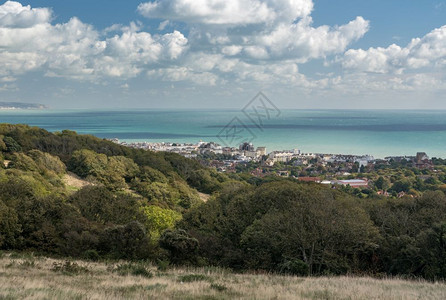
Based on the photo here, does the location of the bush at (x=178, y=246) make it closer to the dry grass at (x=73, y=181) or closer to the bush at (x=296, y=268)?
the bush at (x=296, y=268)

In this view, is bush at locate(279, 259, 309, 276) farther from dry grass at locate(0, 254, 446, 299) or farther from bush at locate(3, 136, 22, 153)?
bush at locate(3, 136, 22, 153)

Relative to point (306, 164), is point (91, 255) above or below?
above

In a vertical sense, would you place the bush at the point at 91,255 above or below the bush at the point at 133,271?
below

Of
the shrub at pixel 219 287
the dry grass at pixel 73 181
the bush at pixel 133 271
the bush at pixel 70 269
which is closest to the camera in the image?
the shrub at pixel 219 287

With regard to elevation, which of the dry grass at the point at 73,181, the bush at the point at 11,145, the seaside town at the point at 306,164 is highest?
the bush at the point at 11,145

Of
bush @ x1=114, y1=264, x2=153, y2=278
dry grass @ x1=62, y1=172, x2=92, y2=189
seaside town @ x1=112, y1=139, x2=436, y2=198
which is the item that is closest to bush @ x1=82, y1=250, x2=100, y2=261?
bush @ x1=114, y1=264, x2=153, y2=278

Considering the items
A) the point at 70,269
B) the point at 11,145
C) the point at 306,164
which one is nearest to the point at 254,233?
the point at 70,269

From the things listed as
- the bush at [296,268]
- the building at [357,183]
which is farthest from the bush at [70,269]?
the building at [357,183]

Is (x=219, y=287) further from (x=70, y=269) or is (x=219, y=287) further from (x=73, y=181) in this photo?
(x=73, y=181)

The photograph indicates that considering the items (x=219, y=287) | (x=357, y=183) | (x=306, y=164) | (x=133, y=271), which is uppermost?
(x=219, y=287)
